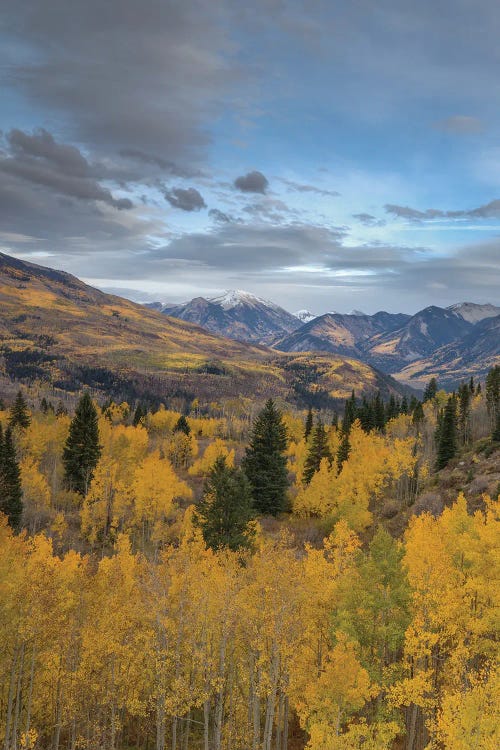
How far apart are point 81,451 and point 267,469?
1306 inches

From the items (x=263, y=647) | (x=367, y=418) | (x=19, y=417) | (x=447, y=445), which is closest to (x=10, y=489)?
(x=19, y=417)

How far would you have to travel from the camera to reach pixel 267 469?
3209 inches

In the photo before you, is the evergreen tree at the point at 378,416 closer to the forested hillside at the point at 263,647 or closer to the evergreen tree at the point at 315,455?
the evergreen tree at the point at 315,455

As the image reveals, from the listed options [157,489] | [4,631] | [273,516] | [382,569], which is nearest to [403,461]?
[273,516]

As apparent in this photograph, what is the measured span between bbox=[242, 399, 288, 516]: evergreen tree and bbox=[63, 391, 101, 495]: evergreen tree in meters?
27.6

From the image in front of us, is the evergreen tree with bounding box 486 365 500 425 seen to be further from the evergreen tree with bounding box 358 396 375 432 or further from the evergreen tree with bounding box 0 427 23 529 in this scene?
the evergreen tree with bounding box 0 427 23 529

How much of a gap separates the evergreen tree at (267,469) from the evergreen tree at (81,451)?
90.6ft

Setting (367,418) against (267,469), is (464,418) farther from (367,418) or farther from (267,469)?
(267,469)

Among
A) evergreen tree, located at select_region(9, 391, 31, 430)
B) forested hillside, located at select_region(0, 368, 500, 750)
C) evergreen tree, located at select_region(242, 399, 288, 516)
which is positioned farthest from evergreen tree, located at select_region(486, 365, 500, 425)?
evergreen tree, located at select_region(9, 391, 31, 430)

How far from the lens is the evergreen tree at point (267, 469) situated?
80375 millimetres

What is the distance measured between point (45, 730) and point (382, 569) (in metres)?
25.3

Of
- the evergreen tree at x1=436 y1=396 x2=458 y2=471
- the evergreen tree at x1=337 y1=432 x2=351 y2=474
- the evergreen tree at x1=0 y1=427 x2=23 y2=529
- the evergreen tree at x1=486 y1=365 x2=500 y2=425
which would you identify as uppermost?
the evergreen tree at x1=486 y1=365 x2=500 y2=425

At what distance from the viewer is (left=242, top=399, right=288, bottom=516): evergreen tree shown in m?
80.4

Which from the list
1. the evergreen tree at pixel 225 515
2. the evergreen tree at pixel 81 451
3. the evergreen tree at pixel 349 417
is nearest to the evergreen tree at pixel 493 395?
the evergreen tree at pixel 349 417
